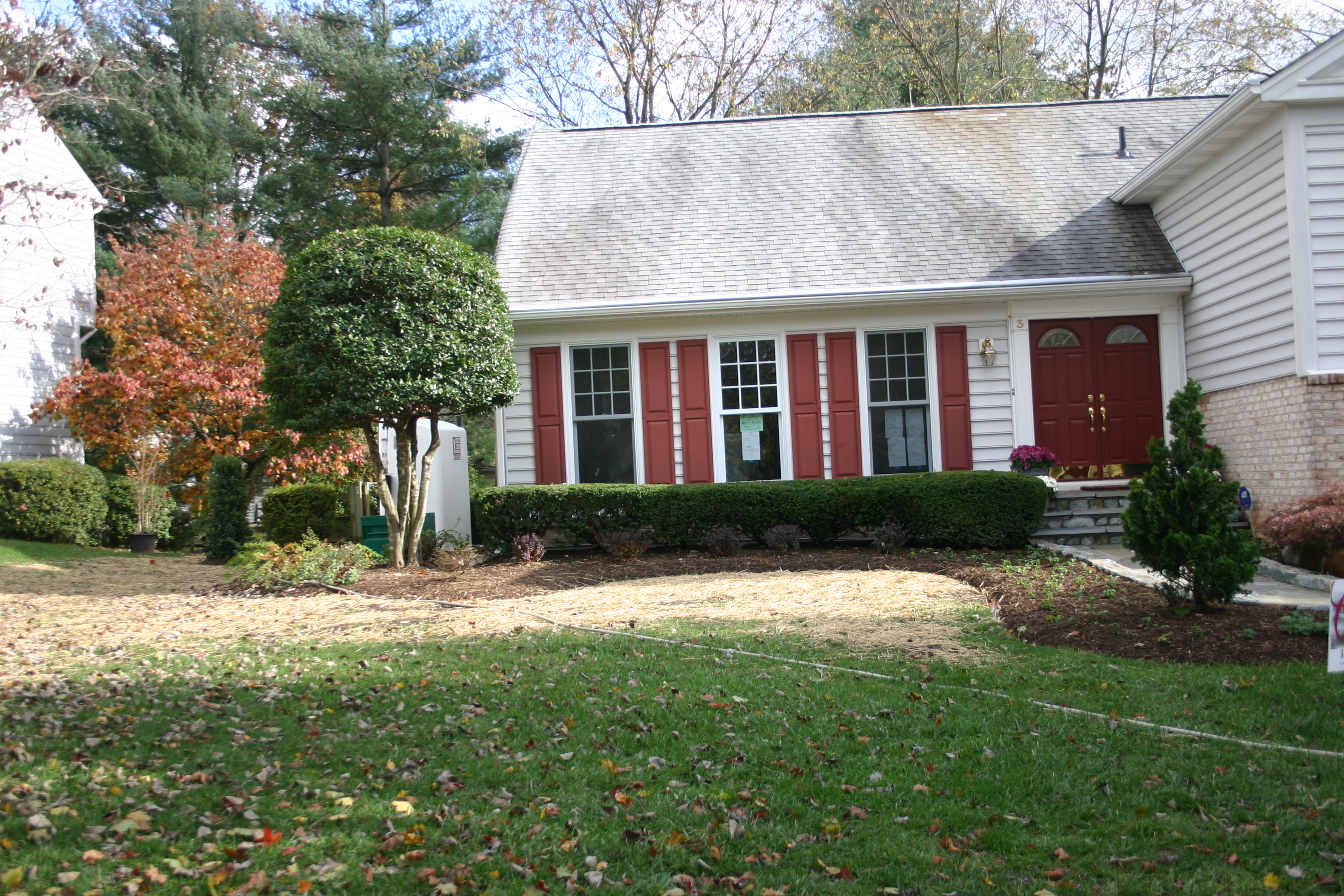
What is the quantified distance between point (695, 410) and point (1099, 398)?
16.2 ft

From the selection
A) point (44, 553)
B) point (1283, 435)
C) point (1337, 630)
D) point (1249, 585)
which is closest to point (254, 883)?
point (1337, 630)

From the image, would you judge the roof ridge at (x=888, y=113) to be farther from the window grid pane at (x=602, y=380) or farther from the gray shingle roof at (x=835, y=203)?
the window grid pane at (x=602, y=380)

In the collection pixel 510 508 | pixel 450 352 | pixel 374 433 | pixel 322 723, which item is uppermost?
pixel 450 352

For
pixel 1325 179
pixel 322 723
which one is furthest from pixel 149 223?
pixel 1325 179

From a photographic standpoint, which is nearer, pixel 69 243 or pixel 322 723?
pixel 322 723

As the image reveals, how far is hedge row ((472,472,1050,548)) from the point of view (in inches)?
390

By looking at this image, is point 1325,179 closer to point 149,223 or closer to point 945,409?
point 945,409

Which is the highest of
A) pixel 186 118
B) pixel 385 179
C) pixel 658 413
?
pixel 186 118

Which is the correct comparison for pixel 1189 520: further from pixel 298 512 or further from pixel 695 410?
pixel 298 512

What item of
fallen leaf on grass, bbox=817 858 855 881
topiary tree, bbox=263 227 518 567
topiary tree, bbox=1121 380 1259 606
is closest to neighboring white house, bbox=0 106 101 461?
topiary tree, bbox=263 227 518 567

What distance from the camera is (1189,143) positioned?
32.4 feet

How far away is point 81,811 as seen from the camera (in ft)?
10.7

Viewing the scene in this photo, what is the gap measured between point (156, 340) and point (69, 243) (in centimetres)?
364

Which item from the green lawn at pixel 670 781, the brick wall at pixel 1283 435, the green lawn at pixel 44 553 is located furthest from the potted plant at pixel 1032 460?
the green lawn at pixel 44 553
